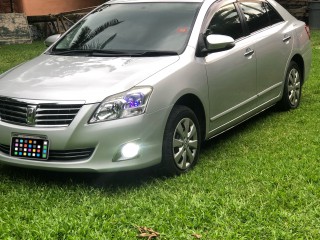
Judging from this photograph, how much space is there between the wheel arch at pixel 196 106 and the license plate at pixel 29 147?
1.20 metres

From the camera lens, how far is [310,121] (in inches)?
253

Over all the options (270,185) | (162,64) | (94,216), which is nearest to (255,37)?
(162,64)

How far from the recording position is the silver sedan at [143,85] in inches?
166

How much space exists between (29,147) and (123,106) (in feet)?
2.68

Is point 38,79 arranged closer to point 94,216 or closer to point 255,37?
point 94,216

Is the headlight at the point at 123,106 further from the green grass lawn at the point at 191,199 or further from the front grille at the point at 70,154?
the green grass lawn at the point at 191,199

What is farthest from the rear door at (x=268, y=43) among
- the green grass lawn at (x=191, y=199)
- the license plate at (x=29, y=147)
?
the license plate at (x=29, y=147)

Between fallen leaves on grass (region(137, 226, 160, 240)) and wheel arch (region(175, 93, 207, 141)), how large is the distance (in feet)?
4.72

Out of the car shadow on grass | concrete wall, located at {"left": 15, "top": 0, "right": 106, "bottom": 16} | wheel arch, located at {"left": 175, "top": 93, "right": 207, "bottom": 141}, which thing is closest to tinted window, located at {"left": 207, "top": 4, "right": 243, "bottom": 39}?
wheel arch, located at {"left": 175, "top": 93, "right": 207, "bottom": 141}

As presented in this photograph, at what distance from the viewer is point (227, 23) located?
5.67m

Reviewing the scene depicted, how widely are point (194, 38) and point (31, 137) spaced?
1.81 m

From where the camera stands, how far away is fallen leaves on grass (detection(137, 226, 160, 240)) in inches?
137

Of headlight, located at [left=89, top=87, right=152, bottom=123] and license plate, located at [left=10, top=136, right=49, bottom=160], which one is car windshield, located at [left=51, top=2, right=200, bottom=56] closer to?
headlight, located at [left=89, top=87, right=152, bottom=123]

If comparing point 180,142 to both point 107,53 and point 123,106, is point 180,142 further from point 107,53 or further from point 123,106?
point 107,53
